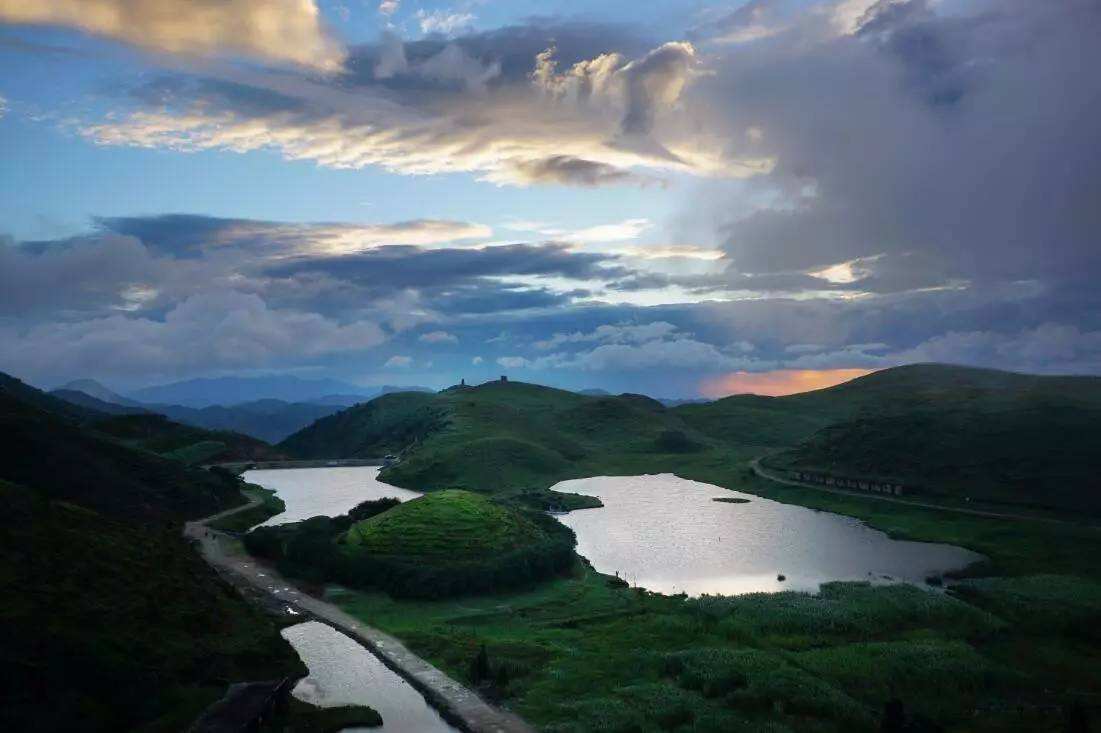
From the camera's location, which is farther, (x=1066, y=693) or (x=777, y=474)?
(x=777, y=474)

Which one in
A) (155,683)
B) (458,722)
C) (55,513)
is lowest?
(458,722)

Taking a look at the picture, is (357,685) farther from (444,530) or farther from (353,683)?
(444,530)

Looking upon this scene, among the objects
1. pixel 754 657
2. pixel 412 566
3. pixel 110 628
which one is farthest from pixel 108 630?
pixel 754 657

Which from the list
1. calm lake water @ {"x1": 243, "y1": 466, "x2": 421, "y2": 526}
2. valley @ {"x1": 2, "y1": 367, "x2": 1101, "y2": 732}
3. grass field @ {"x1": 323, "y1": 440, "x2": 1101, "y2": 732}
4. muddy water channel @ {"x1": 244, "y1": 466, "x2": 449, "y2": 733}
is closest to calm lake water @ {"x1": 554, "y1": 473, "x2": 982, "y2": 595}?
valley @ {"x1": 2, "y1": 367, "x2": 1101, "y2": 732}

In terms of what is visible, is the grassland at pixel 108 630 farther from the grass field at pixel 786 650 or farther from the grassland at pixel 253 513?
the grassland at pixel 253 513

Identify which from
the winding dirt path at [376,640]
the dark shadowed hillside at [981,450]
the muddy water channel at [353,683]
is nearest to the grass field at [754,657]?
the winding dirt path at [376,640]

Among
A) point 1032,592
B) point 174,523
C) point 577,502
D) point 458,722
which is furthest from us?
point 577,502

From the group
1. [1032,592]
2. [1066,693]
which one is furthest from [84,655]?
[1032,592]

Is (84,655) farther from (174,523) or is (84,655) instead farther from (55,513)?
(174,523)
